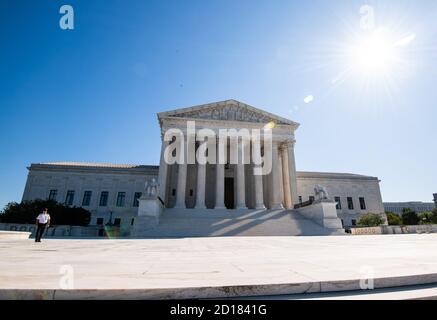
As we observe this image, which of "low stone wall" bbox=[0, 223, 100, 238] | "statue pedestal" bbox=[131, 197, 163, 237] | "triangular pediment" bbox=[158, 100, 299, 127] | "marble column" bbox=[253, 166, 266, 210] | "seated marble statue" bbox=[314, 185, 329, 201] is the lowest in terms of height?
"low stone wall" bbox=[0, 223, 100, 238]

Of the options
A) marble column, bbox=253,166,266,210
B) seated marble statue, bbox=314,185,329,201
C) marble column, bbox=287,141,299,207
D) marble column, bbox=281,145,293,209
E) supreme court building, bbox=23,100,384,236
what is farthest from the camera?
marble column, bbox=281,145,293,209

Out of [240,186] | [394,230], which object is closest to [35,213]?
[240,186]

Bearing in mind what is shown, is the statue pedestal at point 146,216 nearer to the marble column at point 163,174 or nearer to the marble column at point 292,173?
the marble column at point 163,174

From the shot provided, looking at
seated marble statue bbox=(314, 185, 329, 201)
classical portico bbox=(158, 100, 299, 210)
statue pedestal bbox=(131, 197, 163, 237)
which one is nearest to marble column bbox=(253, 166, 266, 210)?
A: classical portico bbox=(158, 100, 299, 210)

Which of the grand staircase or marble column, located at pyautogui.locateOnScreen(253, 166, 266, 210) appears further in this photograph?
marble column, located at pyautogui.locateOnScreen(253, 166, 266, 210)

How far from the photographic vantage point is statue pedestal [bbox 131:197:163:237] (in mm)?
18500

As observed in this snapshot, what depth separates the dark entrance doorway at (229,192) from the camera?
3550 centimetres

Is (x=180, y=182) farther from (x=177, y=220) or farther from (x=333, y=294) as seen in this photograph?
(x=333, y=294)

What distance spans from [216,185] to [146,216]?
36.3 feet

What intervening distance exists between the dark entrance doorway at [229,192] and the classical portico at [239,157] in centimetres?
352

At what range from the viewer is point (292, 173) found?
1174 inches

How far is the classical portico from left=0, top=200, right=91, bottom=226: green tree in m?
11.3

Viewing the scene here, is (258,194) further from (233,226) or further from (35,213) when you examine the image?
(35,213)

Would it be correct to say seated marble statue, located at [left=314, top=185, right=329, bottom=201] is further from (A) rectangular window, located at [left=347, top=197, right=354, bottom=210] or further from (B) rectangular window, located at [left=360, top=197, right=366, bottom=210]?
(B) rectangular window, located at [left=360, top=197, right=366, bottom=210]
